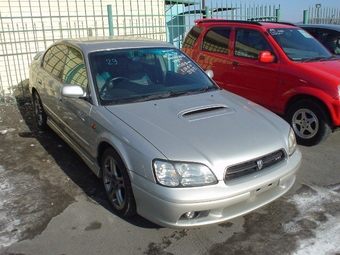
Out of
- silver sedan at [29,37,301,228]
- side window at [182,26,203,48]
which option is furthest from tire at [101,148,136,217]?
side window at [182,26,203,48]

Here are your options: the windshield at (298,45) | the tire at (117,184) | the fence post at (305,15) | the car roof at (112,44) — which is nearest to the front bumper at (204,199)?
the tire at (117,184)

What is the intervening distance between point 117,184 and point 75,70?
1632mm

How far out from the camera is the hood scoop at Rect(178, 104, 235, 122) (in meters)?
3.29

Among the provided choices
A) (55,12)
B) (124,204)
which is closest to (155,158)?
(124,204)

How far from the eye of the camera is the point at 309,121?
16.7ft

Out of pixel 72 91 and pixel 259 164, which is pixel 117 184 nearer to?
pixel 72 91

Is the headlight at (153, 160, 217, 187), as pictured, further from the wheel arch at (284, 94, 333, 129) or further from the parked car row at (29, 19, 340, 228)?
the wheel arch at (284, 94, 333, 129)

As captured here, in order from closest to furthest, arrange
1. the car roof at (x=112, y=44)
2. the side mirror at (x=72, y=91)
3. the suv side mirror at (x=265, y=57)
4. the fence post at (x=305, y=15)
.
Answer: the side mirror at (x=72, y=91)
the car roof at (x=112, y=44)
the suv side mirror at (x=265, y=57)
the fence post at (x=305, y=15)

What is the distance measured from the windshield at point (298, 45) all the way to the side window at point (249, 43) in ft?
0.65

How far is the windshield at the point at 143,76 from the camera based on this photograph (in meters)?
3.68

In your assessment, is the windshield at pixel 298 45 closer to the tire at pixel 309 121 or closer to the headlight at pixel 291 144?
the tire at pixel 309 121

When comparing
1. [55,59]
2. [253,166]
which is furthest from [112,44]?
[253,166]

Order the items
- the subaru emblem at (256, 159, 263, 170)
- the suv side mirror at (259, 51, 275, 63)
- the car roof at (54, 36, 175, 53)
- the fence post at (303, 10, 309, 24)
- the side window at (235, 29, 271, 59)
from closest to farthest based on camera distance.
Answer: the subaru emblem at (256, 159, 263, 170) → the car roof at (54, 36, 175, 53) → the suv side mirror at (259, 51, 275, 63) → the side window at (235, 29, 271, 59) → the fence post at (303, 10, 309, 24)

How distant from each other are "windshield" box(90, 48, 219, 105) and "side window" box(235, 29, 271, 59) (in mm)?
1815
